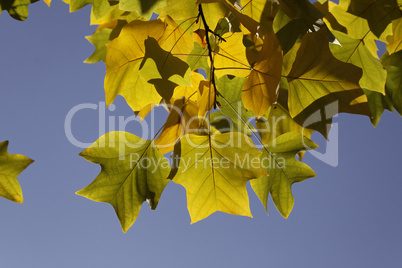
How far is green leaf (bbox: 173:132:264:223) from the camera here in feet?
1.89

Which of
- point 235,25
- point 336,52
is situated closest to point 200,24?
point 235,25

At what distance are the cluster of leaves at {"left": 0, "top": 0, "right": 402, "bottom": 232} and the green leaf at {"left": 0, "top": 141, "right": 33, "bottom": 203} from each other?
100mm

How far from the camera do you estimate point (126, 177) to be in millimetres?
621

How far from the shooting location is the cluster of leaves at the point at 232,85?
20.5 inches

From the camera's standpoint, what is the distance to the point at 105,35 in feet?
2.56

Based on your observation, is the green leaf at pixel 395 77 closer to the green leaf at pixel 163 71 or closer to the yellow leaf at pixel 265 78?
the yellow leaf at pixel 265 78

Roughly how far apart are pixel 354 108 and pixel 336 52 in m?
0.15

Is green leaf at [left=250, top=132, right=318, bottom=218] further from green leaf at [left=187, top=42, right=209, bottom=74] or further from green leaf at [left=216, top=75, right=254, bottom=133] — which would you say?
green leaf at [left=187, top=42, right=209, bottom=74]

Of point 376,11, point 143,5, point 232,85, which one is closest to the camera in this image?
point 143,5

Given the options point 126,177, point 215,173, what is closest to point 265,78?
point 215,173

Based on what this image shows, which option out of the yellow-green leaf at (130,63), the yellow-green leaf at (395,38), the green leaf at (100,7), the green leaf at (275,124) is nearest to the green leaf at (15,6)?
the green leaf at (100,7)

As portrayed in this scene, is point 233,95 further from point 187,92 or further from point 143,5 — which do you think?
point 143,5

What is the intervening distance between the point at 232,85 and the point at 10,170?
1.34 feet

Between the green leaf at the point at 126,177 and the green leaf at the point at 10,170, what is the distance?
0.09 m
